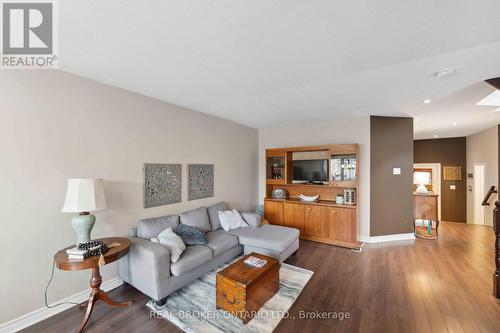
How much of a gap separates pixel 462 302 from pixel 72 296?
13.7 ft

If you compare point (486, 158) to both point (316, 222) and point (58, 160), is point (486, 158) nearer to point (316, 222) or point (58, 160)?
point (316, 222)

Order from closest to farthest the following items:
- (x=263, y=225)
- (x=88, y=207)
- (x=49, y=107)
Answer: (x=88, y=207) < (x=49, y=107) < (x=263, y=225)

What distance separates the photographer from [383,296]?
226cm

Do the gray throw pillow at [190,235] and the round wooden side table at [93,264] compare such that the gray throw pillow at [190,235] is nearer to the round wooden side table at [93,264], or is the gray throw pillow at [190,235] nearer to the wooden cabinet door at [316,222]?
the round wooden side table at [93,264]

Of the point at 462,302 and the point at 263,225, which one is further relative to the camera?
the point at 263,225

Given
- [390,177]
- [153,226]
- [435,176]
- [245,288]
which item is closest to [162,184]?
[153,226]

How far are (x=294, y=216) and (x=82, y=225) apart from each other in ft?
11.1

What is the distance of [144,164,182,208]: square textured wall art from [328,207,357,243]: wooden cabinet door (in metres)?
2.78

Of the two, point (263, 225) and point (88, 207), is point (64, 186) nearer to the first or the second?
point (88, 207)

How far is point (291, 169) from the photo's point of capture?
4.55 m

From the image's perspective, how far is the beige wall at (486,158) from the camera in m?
4.97

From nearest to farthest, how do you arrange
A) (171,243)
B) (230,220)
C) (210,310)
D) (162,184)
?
(210,310), (171,243), (162,184), (230,220)

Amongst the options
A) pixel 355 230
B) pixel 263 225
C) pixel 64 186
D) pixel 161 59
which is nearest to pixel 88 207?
pixel 64 186

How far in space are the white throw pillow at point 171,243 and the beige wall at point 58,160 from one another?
20.7 inches
